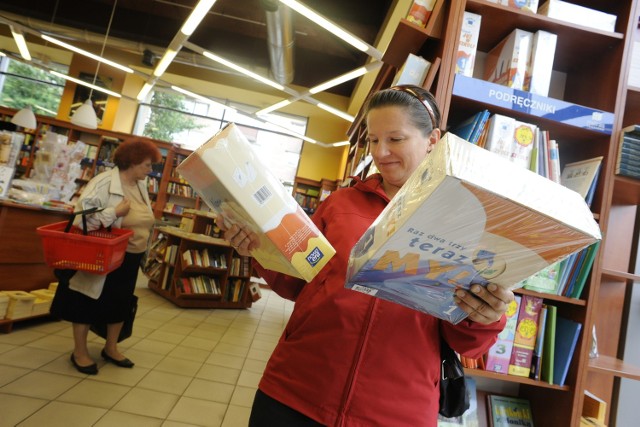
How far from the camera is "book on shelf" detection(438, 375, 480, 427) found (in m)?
1.51

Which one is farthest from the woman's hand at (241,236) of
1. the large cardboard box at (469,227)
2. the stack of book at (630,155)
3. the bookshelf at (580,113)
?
the stack of book at (630,155)

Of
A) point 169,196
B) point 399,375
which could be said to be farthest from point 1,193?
point 169,196

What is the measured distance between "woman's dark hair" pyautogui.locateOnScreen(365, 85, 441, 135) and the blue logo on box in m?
0.44

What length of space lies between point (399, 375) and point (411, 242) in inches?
18.8

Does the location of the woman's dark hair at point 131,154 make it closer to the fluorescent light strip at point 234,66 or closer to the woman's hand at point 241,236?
the woman's hand at point 241,236

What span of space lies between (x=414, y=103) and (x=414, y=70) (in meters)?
0.71

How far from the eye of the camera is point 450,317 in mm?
809

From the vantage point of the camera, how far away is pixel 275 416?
97 centimetres

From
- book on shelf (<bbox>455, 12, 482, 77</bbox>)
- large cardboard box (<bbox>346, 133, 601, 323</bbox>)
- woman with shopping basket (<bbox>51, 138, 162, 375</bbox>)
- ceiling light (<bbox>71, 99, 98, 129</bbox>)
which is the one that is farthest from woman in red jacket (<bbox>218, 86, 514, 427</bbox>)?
ceiling light (<bbox>71, 99, 98, 129</bbox>)

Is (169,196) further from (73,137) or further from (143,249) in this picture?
(143,249)

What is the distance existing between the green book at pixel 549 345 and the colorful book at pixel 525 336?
0.05 metres

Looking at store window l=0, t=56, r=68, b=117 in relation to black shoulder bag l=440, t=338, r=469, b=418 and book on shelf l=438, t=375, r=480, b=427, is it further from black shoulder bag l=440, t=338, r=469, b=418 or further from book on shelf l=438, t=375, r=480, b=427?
black shoulder bag l=440, t=338, r=469, b=418

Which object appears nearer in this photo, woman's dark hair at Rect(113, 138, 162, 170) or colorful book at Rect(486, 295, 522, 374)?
colorful book at Rect(486, 295, 522, 374)

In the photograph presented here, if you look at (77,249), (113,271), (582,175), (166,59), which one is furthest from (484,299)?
(166,59)
